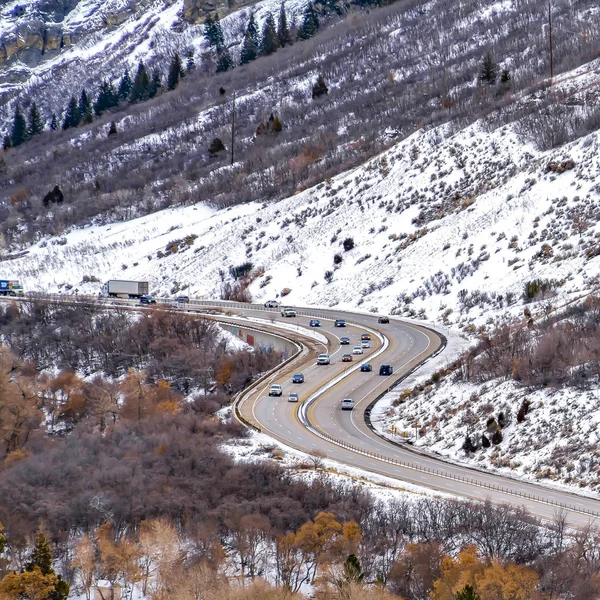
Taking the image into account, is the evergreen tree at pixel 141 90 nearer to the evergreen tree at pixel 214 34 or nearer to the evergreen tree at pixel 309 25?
the evergreen tree at pixel 214 34

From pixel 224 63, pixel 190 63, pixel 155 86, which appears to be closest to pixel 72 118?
pixel 155 86

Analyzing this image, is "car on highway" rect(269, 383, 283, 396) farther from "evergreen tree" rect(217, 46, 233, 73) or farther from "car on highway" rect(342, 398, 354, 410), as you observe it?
"evergreen tree" rect(217, 46, 233, 73)

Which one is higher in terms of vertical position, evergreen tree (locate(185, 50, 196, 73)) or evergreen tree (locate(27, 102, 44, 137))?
evergreen tree (locate(185, 50, 196, 73))

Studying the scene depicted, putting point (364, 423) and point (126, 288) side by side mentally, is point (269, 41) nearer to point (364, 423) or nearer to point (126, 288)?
point (126, 288)

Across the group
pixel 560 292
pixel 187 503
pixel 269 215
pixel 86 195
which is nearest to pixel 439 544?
pixel 187 503

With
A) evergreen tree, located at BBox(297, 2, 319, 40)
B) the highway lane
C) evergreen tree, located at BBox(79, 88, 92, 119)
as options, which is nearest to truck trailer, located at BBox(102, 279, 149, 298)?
the highway lane

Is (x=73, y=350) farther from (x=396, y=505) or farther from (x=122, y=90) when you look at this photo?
(x=122, y=90)
